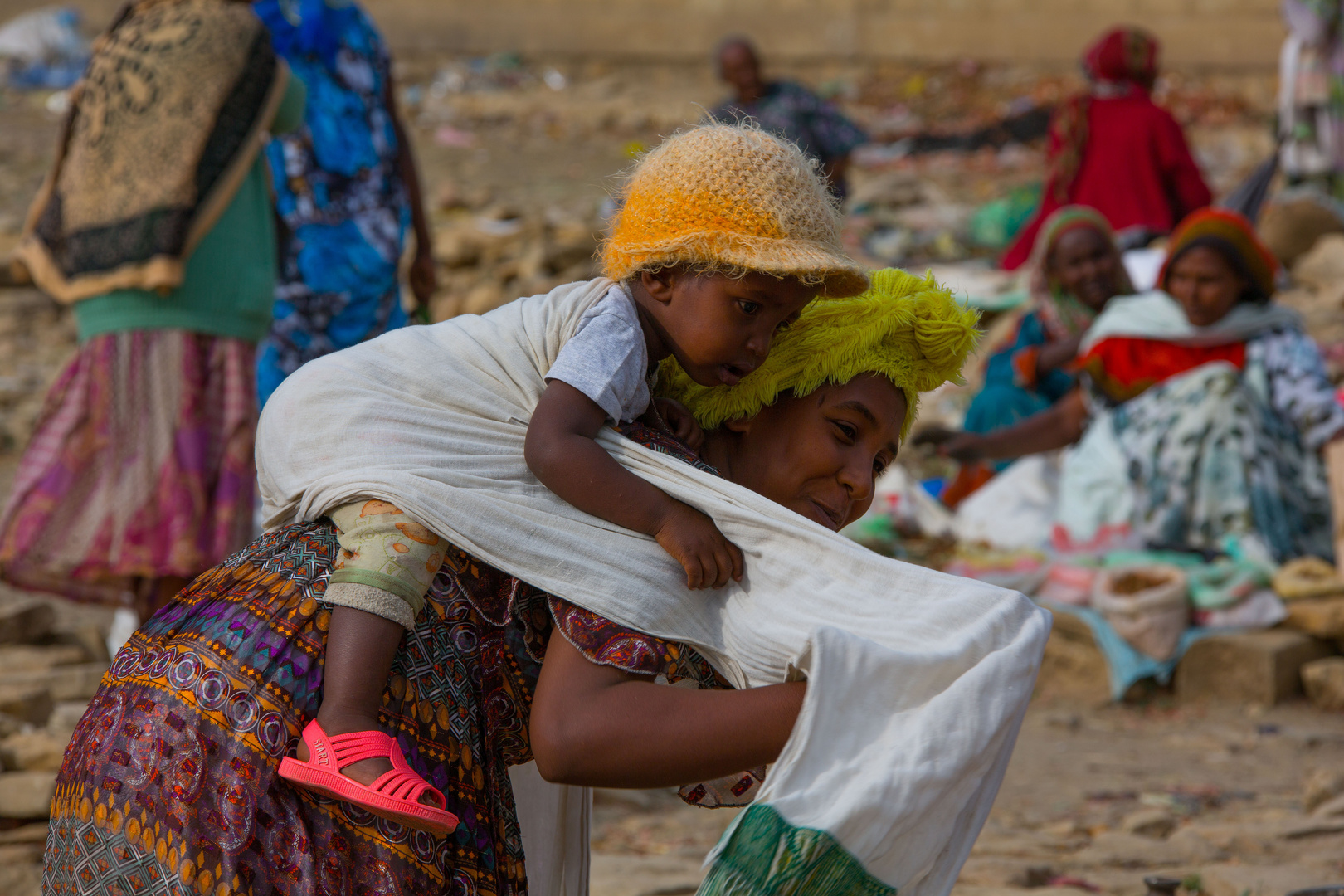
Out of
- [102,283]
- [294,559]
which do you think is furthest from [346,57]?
[294,559]

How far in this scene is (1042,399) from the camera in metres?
6.88

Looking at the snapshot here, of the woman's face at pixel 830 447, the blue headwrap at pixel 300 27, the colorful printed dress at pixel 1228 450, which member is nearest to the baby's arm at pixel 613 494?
the woman's face at pixel 830 447

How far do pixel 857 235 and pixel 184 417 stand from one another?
793 cm

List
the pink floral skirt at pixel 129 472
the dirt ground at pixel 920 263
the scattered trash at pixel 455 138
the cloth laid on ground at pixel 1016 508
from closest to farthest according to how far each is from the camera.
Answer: the dirt ground at pixel 920 263
the pink floral skirt at pixel 129 472
the cloth laid on ground at pixel 1016 508
the scattered trash at pixel 455 138

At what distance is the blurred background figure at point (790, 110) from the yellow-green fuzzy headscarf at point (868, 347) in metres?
6.53

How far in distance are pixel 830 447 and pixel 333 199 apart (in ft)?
10.8

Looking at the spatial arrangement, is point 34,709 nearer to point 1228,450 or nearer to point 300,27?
point 300,27

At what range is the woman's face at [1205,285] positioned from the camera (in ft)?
18.7

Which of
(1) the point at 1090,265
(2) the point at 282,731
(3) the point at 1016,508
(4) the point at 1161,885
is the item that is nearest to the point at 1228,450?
(3) the point at 1016,508

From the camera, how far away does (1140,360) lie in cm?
607

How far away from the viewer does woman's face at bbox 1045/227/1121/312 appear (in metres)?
6.81

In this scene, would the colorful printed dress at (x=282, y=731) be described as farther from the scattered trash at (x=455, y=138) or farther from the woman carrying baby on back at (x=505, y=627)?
the scattered trash at (x=455, y=138)

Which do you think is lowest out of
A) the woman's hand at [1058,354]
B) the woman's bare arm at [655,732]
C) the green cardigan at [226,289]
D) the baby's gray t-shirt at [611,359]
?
the woman's hand at [1058,354]

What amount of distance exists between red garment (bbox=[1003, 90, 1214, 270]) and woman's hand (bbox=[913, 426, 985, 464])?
3.83 meters
